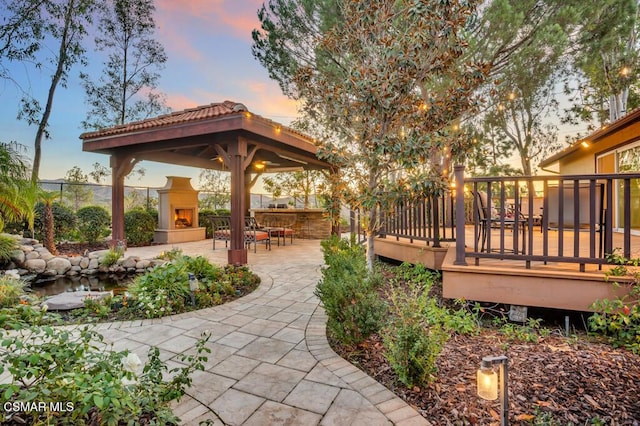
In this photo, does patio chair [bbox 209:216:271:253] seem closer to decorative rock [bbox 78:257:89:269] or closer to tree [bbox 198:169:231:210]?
decorative rock [bbox 78:257:89:269]

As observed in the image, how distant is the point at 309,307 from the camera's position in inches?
151

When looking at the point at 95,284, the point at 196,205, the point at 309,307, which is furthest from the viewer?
the point at 196,205

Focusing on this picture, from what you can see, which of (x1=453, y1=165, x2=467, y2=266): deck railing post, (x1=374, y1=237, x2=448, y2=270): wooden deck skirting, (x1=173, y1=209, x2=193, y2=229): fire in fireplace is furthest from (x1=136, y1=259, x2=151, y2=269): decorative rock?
(x1=453, y1=165, x2=467, y2=266): deck railing post

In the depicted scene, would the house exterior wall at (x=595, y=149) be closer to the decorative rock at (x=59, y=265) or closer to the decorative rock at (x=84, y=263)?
the decorative rock at (x=84, y=263)

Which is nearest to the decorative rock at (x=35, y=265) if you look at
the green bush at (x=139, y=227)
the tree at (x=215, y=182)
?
the green bush at (x=139, y=227)

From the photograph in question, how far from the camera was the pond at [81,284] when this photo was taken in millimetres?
5071

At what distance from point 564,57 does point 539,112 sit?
27.9ft

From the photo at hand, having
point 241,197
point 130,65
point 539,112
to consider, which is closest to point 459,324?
point 241,197

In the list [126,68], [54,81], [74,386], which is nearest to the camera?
[74,386]

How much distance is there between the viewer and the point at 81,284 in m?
5.46

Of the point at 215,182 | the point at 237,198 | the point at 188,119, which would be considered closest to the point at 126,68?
the point at 215,182

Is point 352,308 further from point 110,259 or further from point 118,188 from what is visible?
point 118,188

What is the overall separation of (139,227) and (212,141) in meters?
4.79

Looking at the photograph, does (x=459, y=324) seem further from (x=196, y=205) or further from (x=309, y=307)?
(x=196, y=205)
